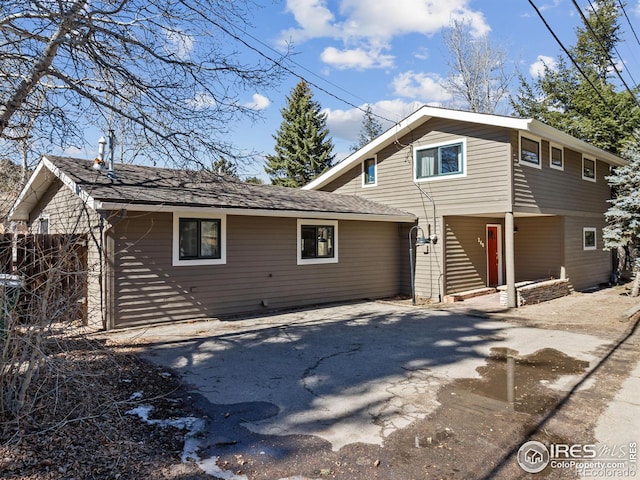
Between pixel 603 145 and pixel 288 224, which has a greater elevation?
pixel 603 145

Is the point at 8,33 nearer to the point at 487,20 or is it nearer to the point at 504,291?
the point at 487,20

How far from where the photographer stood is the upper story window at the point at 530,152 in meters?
11.0

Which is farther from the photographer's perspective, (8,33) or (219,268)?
(219,268)

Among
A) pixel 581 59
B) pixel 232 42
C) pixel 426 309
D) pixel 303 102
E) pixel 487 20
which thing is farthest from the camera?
pixel 303 102

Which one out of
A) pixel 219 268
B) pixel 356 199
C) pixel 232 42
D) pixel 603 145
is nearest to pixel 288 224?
pixel 219 268

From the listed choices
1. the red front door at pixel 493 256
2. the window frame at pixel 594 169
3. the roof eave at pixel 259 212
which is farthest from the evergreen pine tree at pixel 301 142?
the roof eave at pixel 259 212

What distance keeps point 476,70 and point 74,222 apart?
23275 mm

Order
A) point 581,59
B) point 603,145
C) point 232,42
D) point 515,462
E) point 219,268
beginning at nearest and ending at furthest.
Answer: point 515,462, point 232,42, point 219,268, point 603,145, point 581,59

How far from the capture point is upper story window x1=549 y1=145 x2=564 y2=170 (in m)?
12.3

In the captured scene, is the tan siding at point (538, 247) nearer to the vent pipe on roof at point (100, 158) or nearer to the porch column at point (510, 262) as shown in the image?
the porch column at point (510, 262)

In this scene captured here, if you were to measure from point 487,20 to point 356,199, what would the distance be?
6.44 meters

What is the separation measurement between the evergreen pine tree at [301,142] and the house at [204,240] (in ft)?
57.2

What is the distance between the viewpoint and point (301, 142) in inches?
1188

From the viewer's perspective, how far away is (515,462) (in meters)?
3.28
